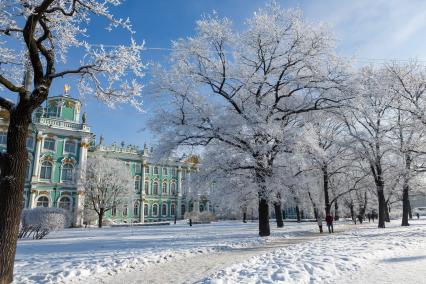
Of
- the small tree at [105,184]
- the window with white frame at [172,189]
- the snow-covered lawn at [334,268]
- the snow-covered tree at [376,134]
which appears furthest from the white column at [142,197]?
the snow-covered lawn at [334,268]

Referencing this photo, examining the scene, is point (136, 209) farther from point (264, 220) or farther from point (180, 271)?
point (180, 271)

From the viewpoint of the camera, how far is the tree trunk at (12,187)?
6.98 metres

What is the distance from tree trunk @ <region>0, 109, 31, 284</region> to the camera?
6.98 meters

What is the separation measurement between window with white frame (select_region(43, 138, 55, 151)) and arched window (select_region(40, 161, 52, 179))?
206 cm

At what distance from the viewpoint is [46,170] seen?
47.8 m

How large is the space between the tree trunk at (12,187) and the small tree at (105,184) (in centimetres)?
3573

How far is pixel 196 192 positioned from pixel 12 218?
11799 mm

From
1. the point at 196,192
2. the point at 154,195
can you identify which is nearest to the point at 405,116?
the point at 196,192

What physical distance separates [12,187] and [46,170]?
45.1 metres

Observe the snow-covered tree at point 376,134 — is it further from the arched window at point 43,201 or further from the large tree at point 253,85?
the arched window at point 43,201

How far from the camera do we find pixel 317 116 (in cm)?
1930

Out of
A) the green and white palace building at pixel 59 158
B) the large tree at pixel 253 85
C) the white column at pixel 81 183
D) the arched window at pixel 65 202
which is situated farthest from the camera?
the arched window at pixel 65 202

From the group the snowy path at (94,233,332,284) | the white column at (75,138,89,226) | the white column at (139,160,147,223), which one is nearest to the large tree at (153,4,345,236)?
the snowy path at (94,233,332,284)

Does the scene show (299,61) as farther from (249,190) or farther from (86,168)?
(86,168)
